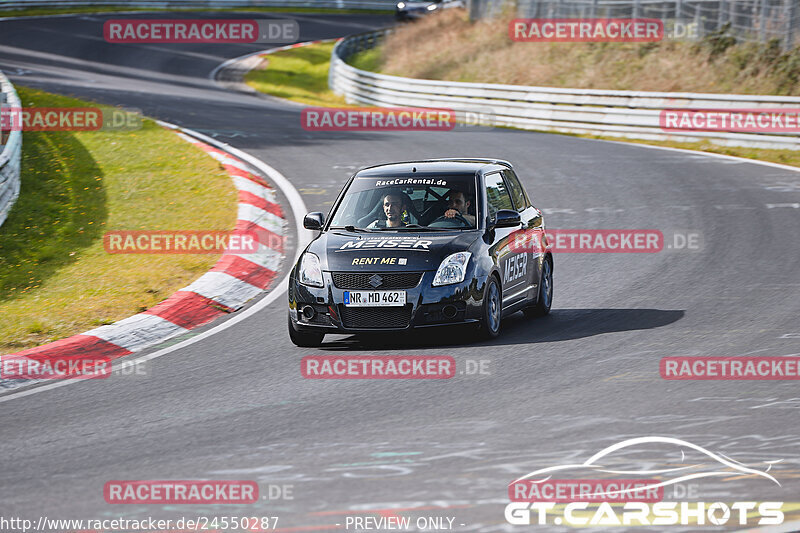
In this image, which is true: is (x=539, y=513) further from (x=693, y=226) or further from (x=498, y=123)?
(x=498, y=123)

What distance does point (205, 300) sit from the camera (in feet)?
37.2

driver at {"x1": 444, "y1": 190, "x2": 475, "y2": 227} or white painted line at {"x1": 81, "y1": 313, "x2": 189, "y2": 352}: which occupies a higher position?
driver at {"x1": 444, "y1": 190, "x2": 475, "y2": 227}

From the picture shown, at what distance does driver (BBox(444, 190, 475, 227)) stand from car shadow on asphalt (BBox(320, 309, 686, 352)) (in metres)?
1.09

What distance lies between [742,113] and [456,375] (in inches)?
647

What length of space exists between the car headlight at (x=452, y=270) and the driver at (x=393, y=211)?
93 centimetres

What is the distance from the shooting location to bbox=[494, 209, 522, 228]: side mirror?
1010 cm

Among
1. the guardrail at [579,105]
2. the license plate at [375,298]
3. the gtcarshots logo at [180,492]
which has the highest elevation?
the gtcarshots logo at [180,492]

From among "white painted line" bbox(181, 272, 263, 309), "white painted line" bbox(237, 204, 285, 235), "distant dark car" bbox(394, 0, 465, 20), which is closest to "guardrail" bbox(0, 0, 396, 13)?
"distant dark car" bbox(394, 0, 465, 20)

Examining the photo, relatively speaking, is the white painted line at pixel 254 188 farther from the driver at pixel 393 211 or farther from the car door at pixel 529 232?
the driver at pixel 393 211

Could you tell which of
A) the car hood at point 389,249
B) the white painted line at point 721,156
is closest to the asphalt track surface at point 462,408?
the car hood at point 389,249

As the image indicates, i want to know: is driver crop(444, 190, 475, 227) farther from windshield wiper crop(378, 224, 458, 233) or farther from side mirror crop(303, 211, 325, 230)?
side mirror crop(303, 211, 325, 230)

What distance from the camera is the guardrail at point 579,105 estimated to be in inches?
907

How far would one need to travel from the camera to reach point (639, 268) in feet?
42.2

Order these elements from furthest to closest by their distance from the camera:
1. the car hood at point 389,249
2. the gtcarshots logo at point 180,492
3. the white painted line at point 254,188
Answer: the white painted line at point 254,188 < the car hood at point 389,249 < the gtcarshots logo at point 180,492
